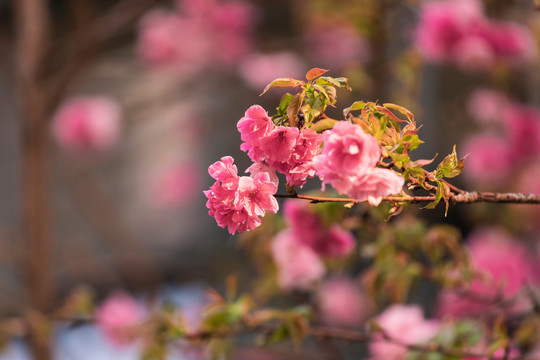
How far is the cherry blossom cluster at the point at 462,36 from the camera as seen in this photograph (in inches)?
39.3

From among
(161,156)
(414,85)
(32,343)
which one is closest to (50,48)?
(32,343)

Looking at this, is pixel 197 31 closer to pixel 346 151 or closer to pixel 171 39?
pixel 171 39

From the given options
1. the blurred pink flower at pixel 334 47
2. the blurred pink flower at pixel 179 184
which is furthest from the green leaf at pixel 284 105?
the blurred pink flower at pixel 179 184

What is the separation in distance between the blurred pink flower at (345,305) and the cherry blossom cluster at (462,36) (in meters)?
0.62

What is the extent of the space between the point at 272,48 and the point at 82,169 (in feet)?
2.29

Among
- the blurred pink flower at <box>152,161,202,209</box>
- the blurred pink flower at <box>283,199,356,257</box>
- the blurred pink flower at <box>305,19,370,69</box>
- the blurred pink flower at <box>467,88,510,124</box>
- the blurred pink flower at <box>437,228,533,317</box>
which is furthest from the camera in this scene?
the blurred pink flower at <box>152,161,202,209</box>

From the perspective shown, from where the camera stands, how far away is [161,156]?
2307 millimetres

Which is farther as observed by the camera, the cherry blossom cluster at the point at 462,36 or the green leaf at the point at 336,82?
the cherry blossom cluster at the point at 462,36

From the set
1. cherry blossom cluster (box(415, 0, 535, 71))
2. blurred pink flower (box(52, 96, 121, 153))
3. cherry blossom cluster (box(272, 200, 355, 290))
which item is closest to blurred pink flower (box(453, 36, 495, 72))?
cherry blossom cluster (box(415, 0, 535, 71))

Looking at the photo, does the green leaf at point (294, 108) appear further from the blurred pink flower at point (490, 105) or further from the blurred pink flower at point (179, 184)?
the blurred pink flower at point (179, 184)

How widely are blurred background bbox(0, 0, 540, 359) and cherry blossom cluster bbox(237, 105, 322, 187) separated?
0.61 m

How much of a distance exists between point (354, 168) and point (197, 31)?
148cm

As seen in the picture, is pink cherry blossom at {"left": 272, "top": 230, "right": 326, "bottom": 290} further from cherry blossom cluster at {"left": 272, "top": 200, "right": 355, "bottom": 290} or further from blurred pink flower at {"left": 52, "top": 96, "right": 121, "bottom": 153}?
blurred pink flower at {"left": 52, "top": 96, "right": 121, "bottom": 153}

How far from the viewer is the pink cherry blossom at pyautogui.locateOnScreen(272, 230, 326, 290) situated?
0.70 m
